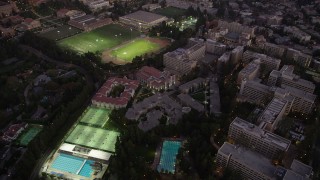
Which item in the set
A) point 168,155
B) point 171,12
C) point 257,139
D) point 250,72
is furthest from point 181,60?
point 171,12

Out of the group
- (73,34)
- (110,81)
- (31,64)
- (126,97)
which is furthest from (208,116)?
(73,34)

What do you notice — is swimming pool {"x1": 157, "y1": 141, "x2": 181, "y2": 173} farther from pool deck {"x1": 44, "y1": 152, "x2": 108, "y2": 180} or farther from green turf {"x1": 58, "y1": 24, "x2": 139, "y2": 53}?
green turf {"x1": 58, "y1": 24, "x2": 139, "y2": 53}

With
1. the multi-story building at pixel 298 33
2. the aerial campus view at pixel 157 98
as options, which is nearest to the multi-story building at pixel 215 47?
the aerial campus view at pixel 157 98

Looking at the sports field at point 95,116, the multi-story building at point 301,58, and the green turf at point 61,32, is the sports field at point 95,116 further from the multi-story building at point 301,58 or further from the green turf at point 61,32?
the multi-story building at point 301,58

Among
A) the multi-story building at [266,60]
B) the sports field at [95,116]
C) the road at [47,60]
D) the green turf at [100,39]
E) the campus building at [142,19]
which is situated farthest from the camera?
the campus building at [142,19]

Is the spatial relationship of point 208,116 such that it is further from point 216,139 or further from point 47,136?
point 47,136

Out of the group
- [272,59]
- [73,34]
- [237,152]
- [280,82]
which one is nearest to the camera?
[237,152]

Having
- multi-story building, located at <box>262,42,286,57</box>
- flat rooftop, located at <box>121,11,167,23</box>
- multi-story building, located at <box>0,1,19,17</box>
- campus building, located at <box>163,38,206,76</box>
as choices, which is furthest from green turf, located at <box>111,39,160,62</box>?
multi-story building, located at <box>0,1,19,17</box>
